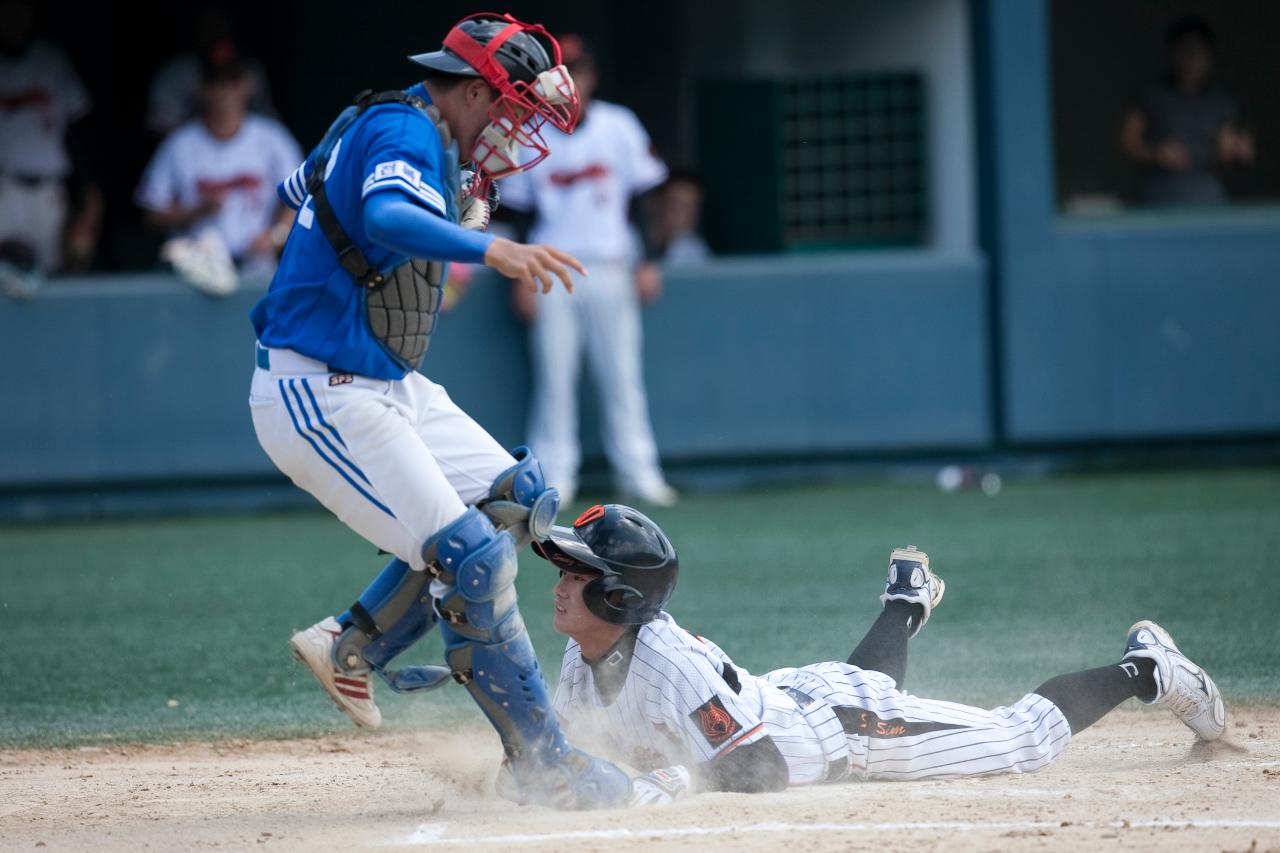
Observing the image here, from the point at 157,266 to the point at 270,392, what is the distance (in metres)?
9.27

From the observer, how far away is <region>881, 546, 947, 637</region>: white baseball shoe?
4.60 meters

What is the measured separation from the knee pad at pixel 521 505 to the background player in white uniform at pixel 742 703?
0.09 meters

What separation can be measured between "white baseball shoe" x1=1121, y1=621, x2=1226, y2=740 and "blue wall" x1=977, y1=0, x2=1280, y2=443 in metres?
6.06

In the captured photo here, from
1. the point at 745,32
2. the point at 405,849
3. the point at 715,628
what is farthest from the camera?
the point at 745,32

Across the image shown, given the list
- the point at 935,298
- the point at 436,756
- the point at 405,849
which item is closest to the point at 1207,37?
the point at 935,298

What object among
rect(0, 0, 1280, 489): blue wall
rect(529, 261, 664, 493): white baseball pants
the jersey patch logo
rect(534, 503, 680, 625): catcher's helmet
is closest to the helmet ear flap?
rect(534, 503, 680, 625): catcher's helmet

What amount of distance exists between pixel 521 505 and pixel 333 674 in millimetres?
599

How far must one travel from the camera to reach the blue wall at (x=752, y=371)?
387 inches

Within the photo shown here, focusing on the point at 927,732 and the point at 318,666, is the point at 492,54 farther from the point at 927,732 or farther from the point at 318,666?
the point at 927,732

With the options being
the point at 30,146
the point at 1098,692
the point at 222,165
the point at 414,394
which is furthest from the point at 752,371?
the point at 414,394

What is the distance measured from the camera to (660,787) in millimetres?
3879

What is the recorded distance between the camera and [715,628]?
623 cm

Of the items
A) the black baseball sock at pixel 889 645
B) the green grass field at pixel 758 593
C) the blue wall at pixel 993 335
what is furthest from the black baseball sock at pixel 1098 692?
the blue wall at pixel 993 335

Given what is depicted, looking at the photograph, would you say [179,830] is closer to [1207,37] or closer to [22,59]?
[22,59]
